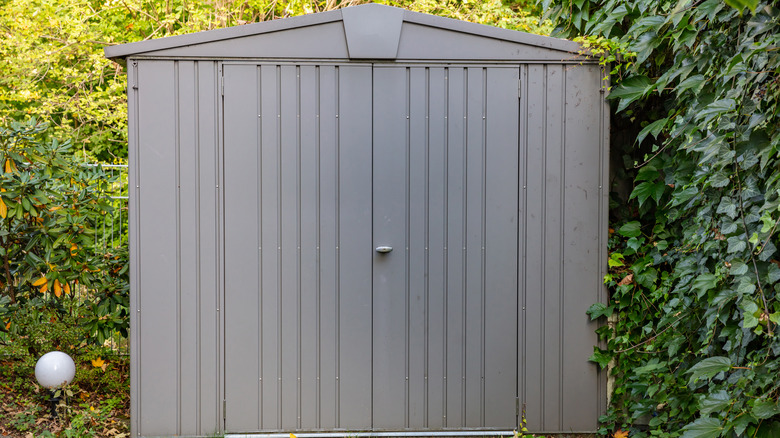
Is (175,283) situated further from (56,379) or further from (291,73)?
(291,73)

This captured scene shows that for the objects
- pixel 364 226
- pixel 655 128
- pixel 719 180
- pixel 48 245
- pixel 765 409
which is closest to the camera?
pixel 765 409

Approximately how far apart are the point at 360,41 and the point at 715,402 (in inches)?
103

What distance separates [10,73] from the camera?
946 centimetres

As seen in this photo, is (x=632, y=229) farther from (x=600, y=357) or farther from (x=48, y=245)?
(x=48, y=245)

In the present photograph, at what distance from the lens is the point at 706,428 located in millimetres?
2730

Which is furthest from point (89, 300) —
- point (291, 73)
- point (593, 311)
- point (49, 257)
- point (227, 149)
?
point (593, 311)

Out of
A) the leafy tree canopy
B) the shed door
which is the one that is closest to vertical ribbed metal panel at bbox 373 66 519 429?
the shed door

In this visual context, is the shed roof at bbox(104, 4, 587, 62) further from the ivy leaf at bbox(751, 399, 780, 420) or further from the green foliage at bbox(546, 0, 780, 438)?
the ivy leaf at bbox(751, 399, 780, 420)

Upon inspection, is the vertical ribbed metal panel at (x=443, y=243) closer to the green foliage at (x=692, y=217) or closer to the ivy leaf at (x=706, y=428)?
the green foliage at (x=692, y=217)

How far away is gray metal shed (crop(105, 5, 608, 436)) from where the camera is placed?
3676 mm

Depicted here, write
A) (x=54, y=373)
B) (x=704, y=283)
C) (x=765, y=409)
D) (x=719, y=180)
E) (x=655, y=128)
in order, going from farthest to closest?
(x=54, y=373) < (x=655, y=128) < (x=704, y=283) < (x=719, y=180) < (x=765, y=409)

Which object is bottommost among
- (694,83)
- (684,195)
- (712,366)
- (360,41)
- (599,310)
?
(712,366)

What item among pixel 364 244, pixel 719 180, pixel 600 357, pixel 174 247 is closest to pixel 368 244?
pixel 364 244

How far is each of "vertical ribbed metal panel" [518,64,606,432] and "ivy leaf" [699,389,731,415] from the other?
1095 mm
